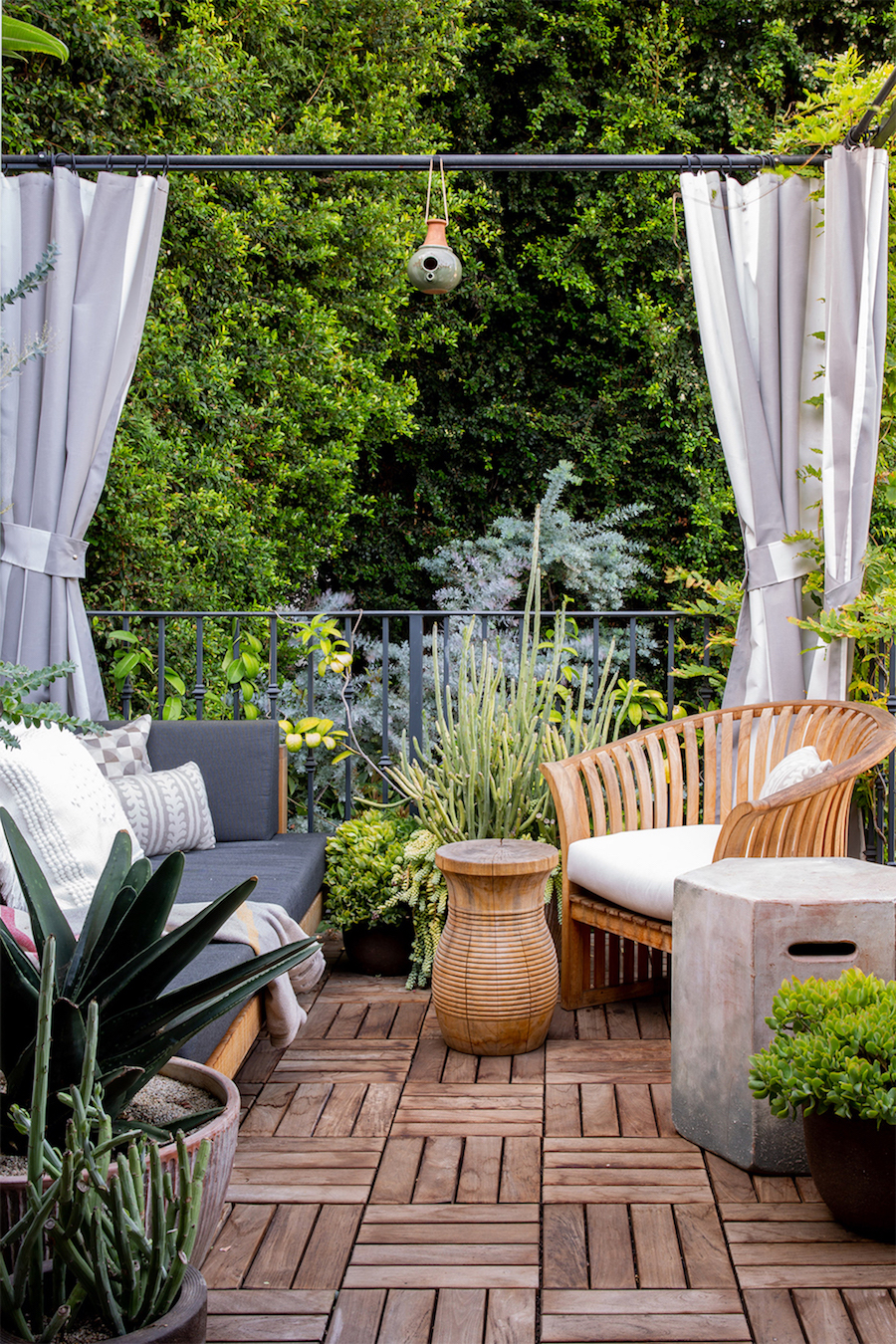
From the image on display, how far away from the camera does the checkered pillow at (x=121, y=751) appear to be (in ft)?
9.37

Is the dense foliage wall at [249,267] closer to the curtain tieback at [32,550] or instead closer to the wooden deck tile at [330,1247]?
the curtain tieback at [32,550]

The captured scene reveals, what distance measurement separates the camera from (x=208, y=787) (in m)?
3.02

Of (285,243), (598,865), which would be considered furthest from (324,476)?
(598,865)

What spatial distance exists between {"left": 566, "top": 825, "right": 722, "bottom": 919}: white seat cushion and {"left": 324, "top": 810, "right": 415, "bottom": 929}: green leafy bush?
1.95 feet

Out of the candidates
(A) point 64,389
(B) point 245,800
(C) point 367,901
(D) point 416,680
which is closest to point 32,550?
(A) point 64,389

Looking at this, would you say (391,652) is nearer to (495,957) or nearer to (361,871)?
(361,871)

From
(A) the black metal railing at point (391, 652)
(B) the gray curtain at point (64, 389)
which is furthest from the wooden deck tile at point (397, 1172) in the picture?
(B) the gray curtain at point (64, 389)

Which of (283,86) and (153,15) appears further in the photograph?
(283,86)

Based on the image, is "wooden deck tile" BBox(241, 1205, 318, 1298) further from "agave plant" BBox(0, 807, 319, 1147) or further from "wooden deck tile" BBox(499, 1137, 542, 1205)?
"agave plant" BBox(0, 807, 319, 1147)

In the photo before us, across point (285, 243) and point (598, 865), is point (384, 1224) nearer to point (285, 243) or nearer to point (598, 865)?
point (598, 865)

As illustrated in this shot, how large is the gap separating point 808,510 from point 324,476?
3.22 m

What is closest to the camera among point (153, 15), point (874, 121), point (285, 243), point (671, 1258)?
point (671, 1258)

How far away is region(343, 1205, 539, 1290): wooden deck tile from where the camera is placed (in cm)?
148

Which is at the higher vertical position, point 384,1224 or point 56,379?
point 56,379
